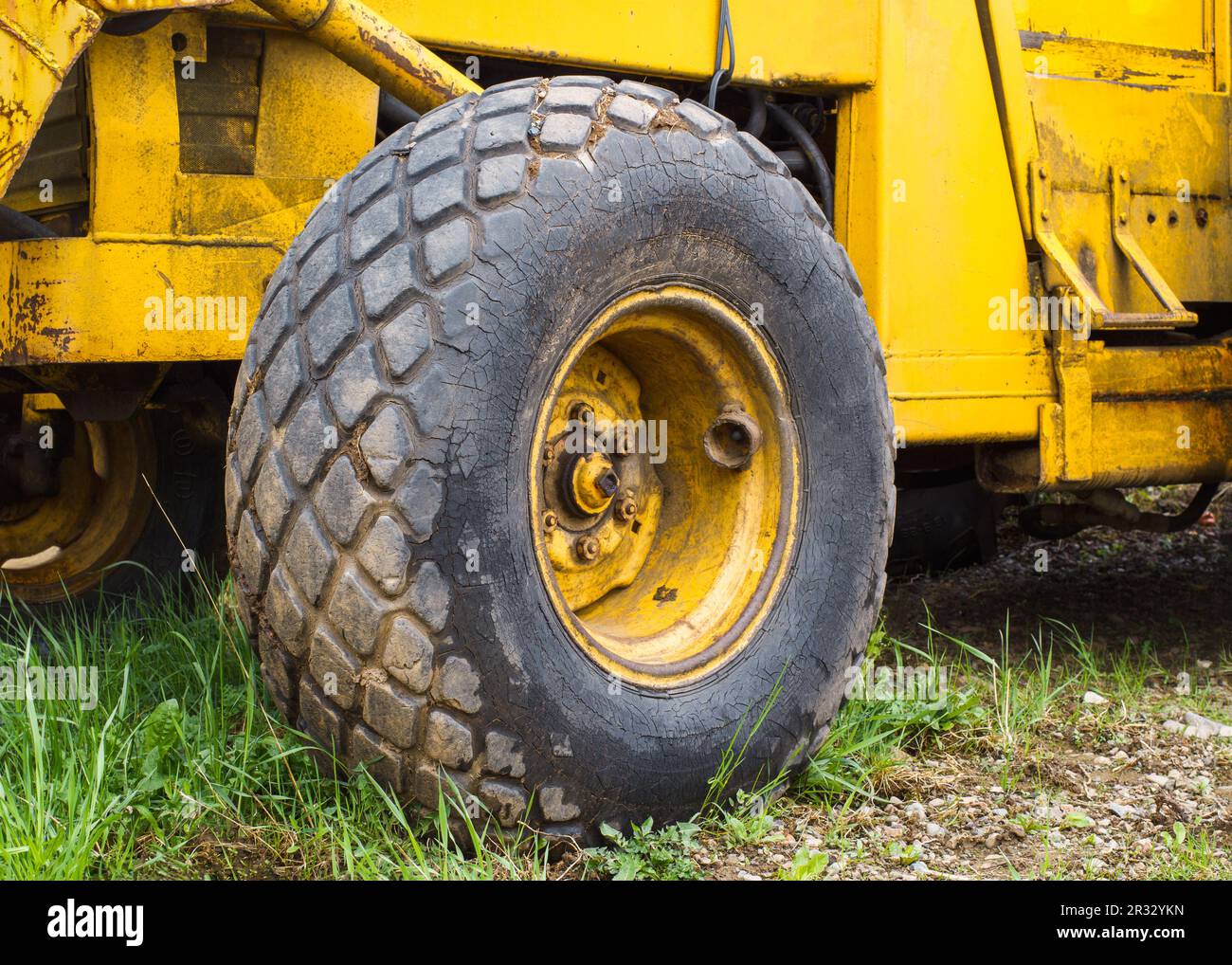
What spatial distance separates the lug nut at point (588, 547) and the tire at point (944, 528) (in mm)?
2202

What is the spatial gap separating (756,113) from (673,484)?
104cm

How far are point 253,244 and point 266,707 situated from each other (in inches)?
34.0

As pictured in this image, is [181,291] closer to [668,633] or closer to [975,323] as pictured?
[668,633]

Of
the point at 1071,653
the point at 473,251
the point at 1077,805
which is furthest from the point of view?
the point at 1071,653

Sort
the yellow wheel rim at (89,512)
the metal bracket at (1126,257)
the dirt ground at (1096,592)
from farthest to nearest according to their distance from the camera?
the dirt ground at (1096,592) < the yellow wheel rim at (89,512) < the metal bracket at (1126,257)

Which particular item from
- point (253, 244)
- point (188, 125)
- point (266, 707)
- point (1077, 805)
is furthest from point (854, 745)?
point (188, 125)

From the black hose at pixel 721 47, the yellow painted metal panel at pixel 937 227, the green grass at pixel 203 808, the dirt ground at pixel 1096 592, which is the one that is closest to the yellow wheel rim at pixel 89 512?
the green grass at pixel 203 808

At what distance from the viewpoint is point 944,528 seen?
4.73 m

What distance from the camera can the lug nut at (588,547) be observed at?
247 centimetres

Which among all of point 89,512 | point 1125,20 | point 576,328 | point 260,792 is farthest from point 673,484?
point 1125,20

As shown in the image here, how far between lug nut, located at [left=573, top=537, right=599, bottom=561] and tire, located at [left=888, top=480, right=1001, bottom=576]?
2.20 metres

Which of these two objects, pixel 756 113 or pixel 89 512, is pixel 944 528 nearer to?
pixel 756 113

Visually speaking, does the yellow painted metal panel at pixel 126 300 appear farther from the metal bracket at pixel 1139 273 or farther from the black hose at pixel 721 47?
the metal bracket at pixel 1139 273

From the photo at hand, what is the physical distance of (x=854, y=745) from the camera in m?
2.68
